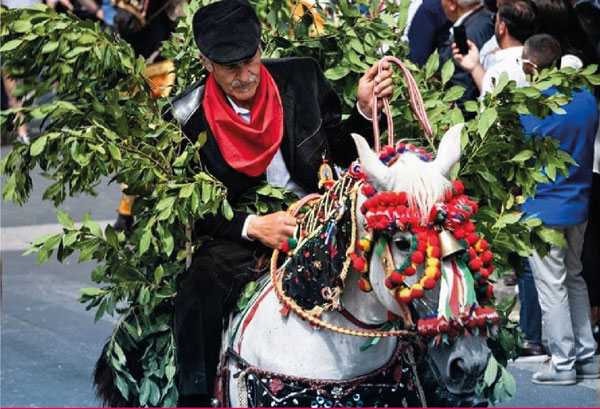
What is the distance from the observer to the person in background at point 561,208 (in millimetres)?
8422

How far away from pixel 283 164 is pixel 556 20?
13.4 ft

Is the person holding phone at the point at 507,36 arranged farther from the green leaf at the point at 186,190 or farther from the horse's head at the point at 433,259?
the horse's head at the point at 433,259

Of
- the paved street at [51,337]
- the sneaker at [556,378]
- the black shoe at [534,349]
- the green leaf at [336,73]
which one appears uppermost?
the green leaf at [336,73]

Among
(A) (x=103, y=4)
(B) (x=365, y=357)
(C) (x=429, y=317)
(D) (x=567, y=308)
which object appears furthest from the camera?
(A) (x=103, y=4)

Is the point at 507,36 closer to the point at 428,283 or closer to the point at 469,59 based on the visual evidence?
the point at 469,59

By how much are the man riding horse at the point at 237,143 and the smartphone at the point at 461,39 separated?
134 inches

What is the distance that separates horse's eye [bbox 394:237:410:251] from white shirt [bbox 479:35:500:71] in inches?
219

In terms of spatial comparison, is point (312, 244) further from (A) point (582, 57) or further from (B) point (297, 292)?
(A) point (582, 57)

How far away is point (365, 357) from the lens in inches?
191

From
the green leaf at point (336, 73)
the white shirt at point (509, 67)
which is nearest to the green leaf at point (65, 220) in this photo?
the green leaf at point (336, 73)

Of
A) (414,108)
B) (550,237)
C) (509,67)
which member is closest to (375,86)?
Result: (414,108)

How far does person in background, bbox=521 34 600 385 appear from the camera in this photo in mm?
8422

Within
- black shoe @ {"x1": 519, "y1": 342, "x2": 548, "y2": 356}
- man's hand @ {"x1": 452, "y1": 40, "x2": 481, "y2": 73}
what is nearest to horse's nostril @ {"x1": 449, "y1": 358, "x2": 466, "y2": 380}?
black shoe @ {"x1": 519, "y1": 342, "x2": 548, "y2": 356}

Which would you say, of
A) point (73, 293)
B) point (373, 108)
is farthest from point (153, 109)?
point (73, 293)
